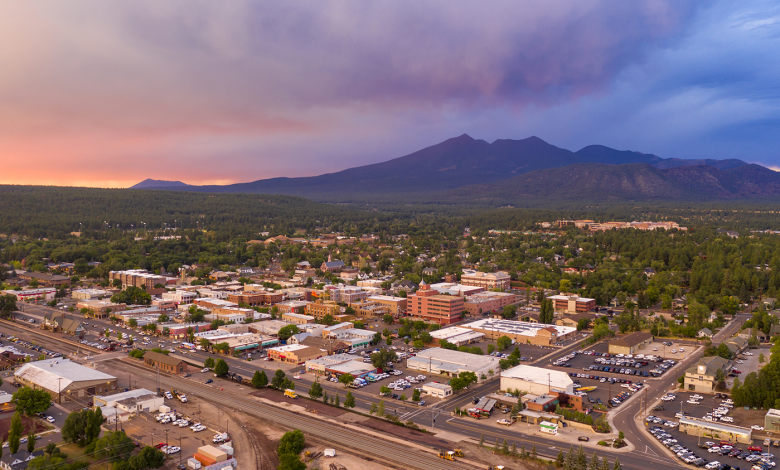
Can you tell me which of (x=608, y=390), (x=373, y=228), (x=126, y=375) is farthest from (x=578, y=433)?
(x=373, y=228)

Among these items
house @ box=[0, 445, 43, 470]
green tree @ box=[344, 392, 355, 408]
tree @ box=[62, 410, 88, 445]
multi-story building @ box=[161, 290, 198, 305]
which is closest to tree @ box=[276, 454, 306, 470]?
green tree @ box=[344, 392, 355, 408]

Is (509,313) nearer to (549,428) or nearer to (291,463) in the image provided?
(549,428)

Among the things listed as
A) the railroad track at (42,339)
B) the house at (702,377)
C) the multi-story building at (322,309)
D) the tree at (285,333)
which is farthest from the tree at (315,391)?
the multi-story building at (322,309)

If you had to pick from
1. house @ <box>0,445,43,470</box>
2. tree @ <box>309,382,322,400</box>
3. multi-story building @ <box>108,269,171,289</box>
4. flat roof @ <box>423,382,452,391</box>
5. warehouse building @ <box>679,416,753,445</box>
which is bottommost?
warehouse building @ <box>679,416,753,445</box>

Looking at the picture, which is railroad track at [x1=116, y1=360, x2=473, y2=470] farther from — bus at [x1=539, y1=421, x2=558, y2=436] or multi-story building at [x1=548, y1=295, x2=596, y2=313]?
multi-story building at [x1=548, y1=295, x2=596, y2=313]

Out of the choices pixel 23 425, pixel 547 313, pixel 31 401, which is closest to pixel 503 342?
pixel 547 313

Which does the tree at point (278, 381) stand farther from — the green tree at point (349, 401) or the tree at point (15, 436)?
the tree at point (15, 436)
